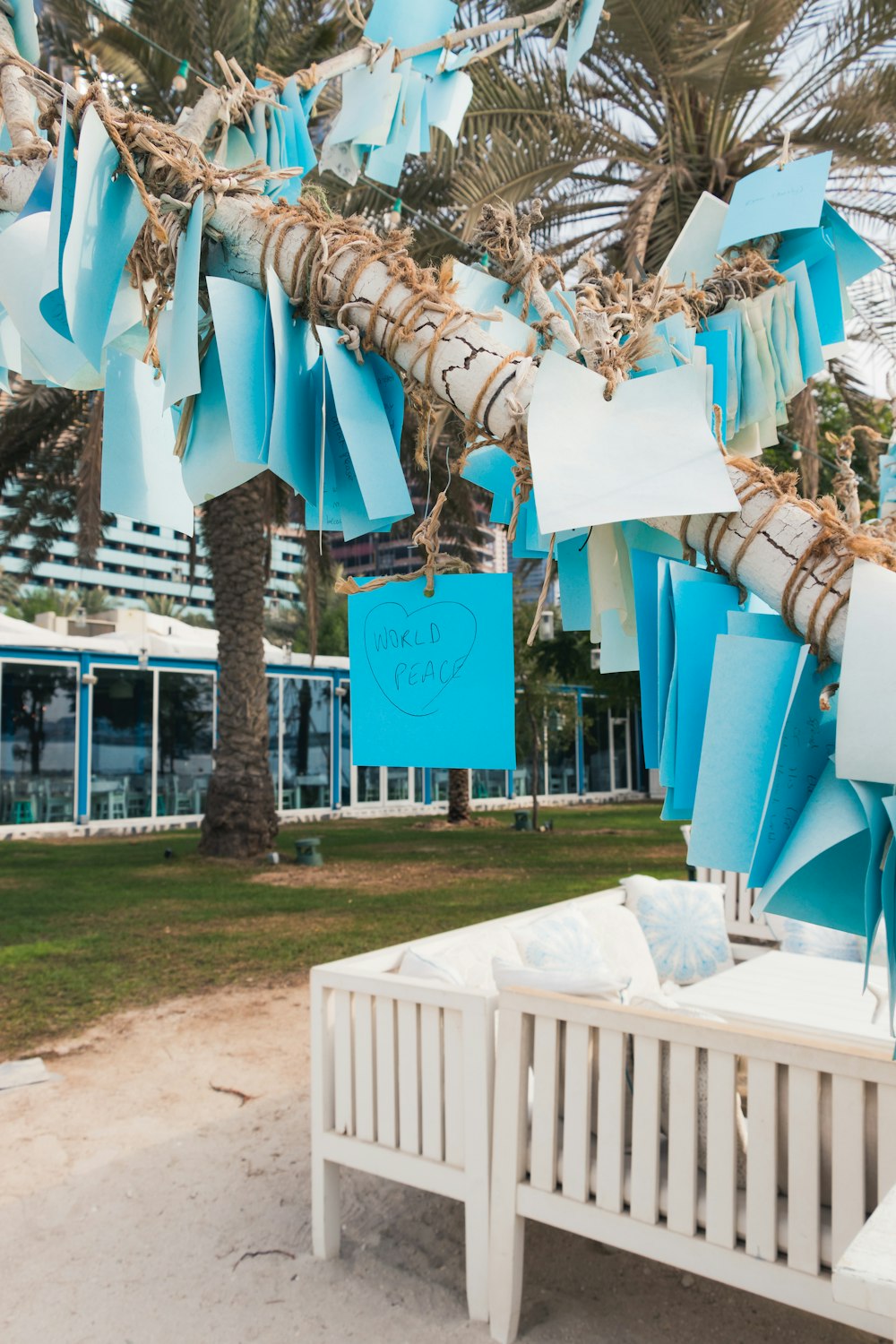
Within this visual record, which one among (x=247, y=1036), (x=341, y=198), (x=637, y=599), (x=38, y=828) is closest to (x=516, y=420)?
(x=637, y=599)

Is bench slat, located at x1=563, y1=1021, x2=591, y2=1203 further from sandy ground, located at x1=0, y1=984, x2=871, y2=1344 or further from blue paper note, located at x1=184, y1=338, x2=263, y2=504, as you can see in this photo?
blue paper note, located at x1=184, y1=338, x2=263, y2=504

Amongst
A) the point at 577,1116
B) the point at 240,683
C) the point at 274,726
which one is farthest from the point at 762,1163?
the point at 274,726

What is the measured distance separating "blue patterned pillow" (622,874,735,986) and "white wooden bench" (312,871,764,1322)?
152 cm

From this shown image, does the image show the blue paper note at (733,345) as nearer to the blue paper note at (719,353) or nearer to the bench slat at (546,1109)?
the blue paper note at (719,353)

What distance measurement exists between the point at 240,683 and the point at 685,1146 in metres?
8.18

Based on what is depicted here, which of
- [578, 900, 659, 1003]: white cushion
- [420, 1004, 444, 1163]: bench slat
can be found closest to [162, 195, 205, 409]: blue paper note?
[420, 1004, 444, 1163]: bench slat

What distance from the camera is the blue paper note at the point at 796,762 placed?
2.02ft

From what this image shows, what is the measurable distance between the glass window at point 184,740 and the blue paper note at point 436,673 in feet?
49.5

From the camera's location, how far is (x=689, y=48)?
567 cm

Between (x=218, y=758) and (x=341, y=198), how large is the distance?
233 inches

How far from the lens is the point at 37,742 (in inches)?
546

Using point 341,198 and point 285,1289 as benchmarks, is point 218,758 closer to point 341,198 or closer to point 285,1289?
point 341,198

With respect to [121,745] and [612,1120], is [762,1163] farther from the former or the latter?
[121,745]

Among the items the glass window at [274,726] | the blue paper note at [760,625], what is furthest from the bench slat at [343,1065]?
the glass window at [274,726]
